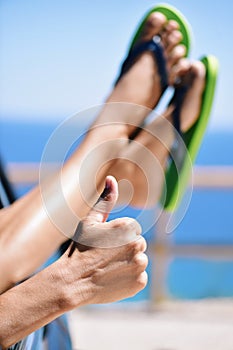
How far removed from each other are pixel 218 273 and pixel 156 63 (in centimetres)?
286

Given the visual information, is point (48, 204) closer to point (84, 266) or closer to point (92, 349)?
point (84, 266)

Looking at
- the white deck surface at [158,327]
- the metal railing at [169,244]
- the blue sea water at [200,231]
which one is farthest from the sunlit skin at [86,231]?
the metal railing at [169,244]

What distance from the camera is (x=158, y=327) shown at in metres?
4.02

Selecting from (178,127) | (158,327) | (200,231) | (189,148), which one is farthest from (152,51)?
(200,231)

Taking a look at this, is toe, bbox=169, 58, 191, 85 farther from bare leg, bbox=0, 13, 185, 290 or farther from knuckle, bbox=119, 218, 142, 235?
knuckle, bbox=119, 218, 142, 235

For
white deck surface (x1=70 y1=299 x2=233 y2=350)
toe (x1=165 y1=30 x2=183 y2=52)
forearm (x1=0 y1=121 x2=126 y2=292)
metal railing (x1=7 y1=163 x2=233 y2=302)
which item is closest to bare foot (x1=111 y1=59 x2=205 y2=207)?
forearm (x1=0 y1=121 x2=126 y2=292)

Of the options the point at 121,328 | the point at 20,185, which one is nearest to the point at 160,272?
the point at 121,328

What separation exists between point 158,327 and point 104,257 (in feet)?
9.08

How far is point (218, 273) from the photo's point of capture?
5254mm

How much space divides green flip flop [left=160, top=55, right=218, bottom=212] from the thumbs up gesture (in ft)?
2.68

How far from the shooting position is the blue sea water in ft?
15.4

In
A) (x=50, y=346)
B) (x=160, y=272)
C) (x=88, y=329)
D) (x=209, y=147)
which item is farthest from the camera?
(x=209, y=147)

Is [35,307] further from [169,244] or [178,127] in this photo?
Answer: [169,244]

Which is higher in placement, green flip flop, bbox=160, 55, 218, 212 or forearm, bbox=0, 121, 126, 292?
forearm, bbox=0, 121, 126, 292
